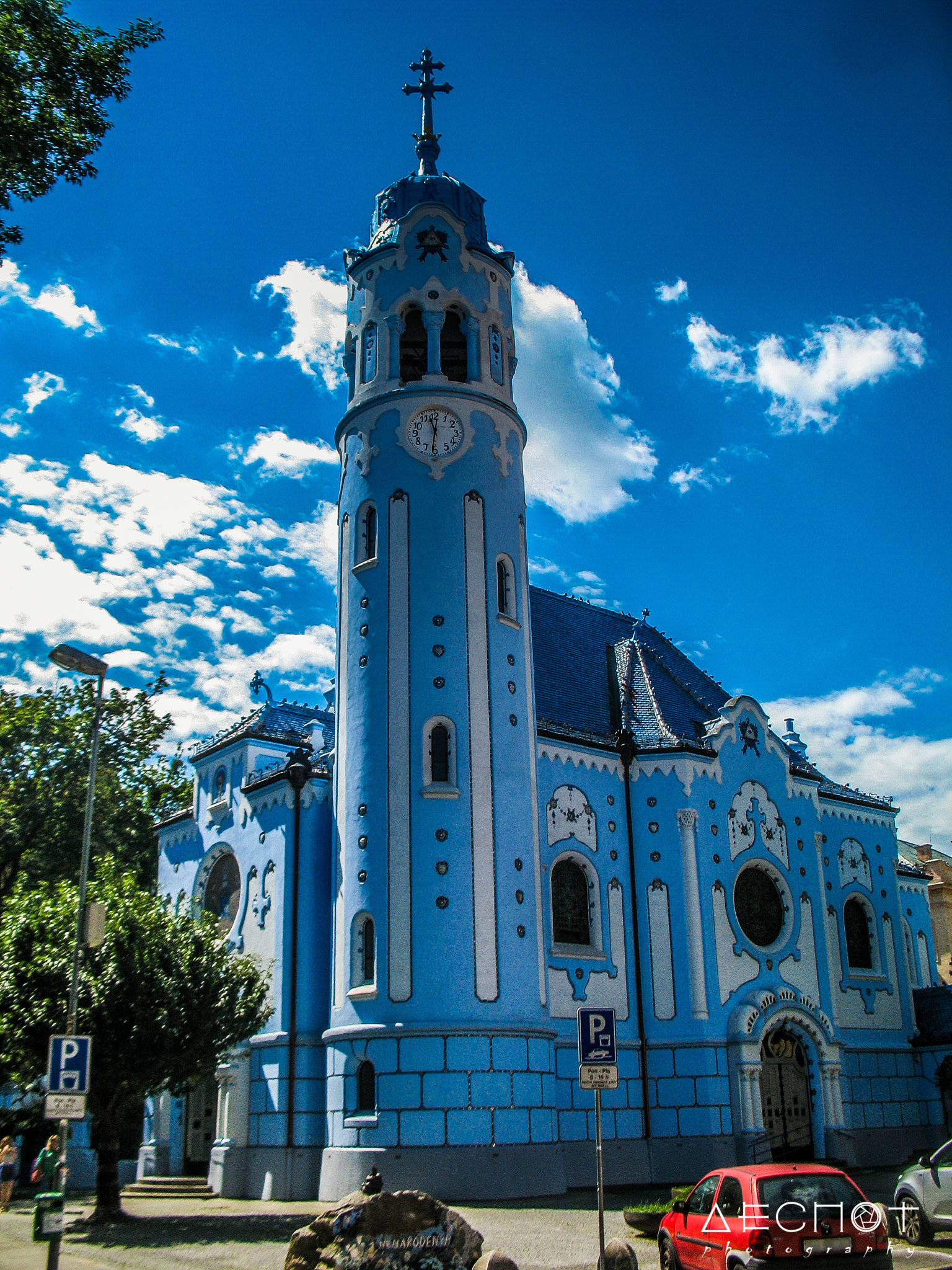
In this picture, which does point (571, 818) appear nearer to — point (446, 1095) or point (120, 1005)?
point (446, 1095)

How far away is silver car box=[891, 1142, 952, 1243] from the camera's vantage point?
17.0 metres

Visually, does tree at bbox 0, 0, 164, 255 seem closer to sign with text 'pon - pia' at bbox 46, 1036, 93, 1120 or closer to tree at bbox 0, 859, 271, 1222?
sign with text 'pon - pia' at bbox 46, 1036, 93, 1120

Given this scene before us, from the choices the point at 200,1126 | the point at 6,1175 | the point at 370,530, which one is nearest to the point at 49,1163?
the point at 6,1175

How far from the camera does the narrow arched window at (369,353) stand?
30.7m

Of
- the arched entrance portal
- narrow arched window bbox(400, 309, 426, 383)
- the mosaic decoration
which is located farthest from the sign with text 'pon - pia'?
narrow arched window bbox(400, 309, 426, 383)

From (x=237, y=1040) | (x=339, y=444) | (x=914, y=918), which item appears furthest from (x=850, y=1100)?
(x=339, y=444)

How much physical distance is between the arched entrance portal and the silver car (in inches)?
444

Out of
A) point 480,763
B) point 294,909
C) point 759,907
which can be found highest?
point 480,763

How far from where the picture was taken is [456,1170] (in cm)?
2323

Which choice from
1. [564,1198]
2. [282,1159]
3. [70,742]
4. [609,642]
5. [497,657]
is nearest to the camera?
[564,1198]

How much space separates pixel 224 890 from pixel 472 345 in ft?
52.5

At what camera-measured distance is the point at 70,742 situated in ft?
126

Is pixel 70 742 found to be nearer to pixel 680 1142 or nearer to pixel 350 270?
pixel 350 270

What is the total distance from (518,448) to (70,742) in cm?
1799
